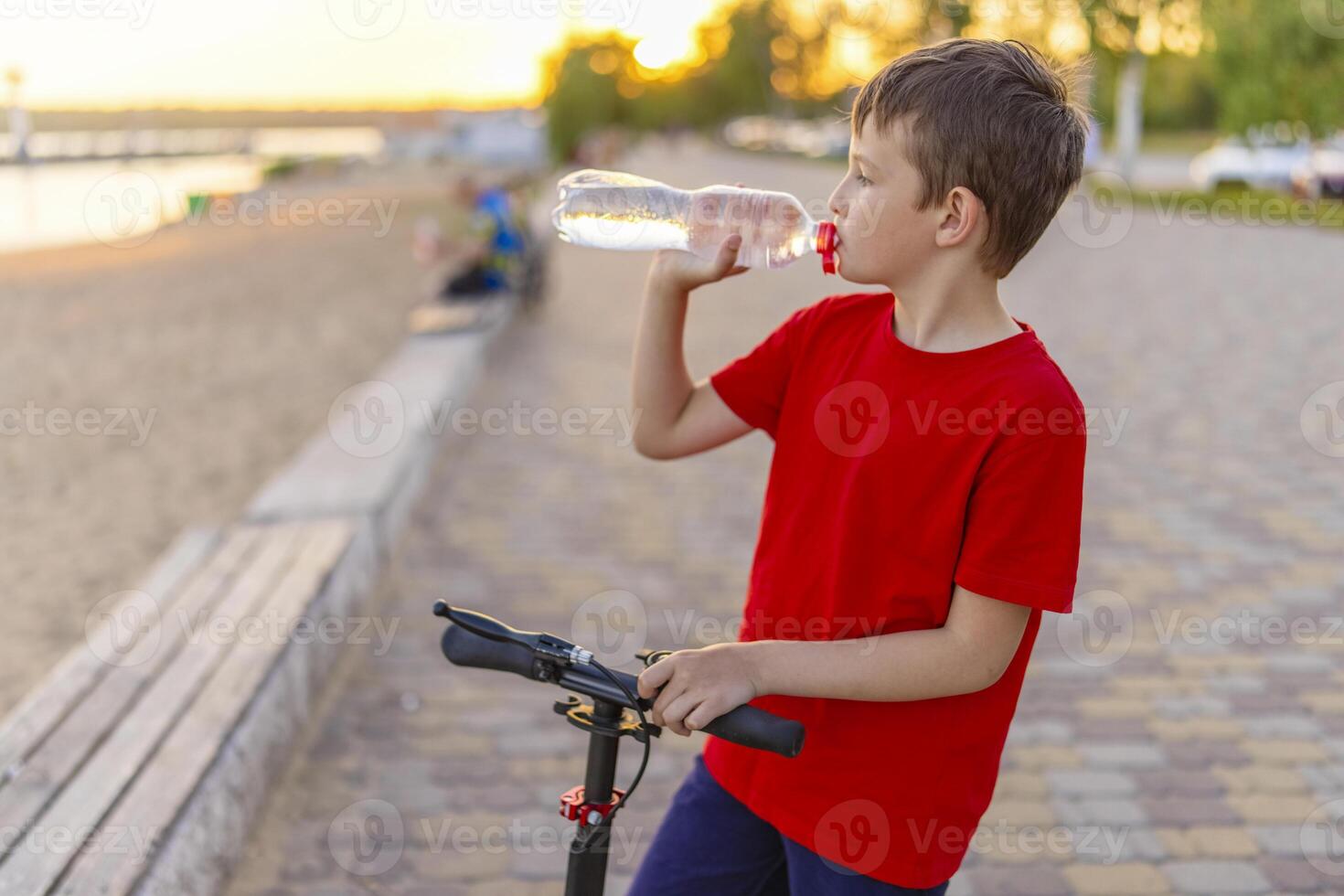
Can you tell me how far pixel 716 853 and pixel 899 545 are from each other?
64 centimetres

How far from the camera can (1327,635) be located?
4.87 meters

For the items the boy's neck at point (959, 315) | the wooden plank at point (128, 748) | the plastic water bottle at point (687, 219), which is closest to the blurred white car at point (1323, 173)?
the wooden plank at point (128, 748)

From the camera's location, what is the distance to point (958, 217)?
160 cm

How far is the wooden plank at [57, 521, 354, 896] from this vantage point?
8.97 ft

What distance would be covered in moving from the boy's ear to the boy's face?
1 cm

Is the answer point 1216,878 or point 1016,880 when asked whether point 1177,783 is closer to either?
point 1216,878

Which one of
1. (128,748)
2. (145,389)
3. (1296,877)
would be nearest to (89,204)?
(145,389)

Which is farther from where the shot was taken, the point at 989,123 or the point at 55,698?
the point at 55,698

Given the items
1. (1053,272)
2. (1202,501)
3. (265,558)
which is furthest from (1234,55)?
(265,558)

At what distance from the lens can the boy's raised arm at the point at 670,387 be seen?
1.87m

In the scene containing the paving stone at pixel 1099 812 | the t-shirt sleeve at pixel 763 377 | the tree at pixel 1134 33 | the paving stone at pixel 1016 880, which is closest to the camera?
the t-shirt sleeve at pixel 763 377

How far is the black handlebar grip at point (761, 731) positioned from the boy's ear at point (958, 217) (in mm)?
690

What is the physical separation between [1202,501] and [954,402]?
5539 mm

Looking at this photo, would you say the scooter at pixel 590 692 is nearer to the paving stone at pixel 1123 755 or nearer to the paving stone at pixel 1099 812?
the paving stone at pixel 1099 812
